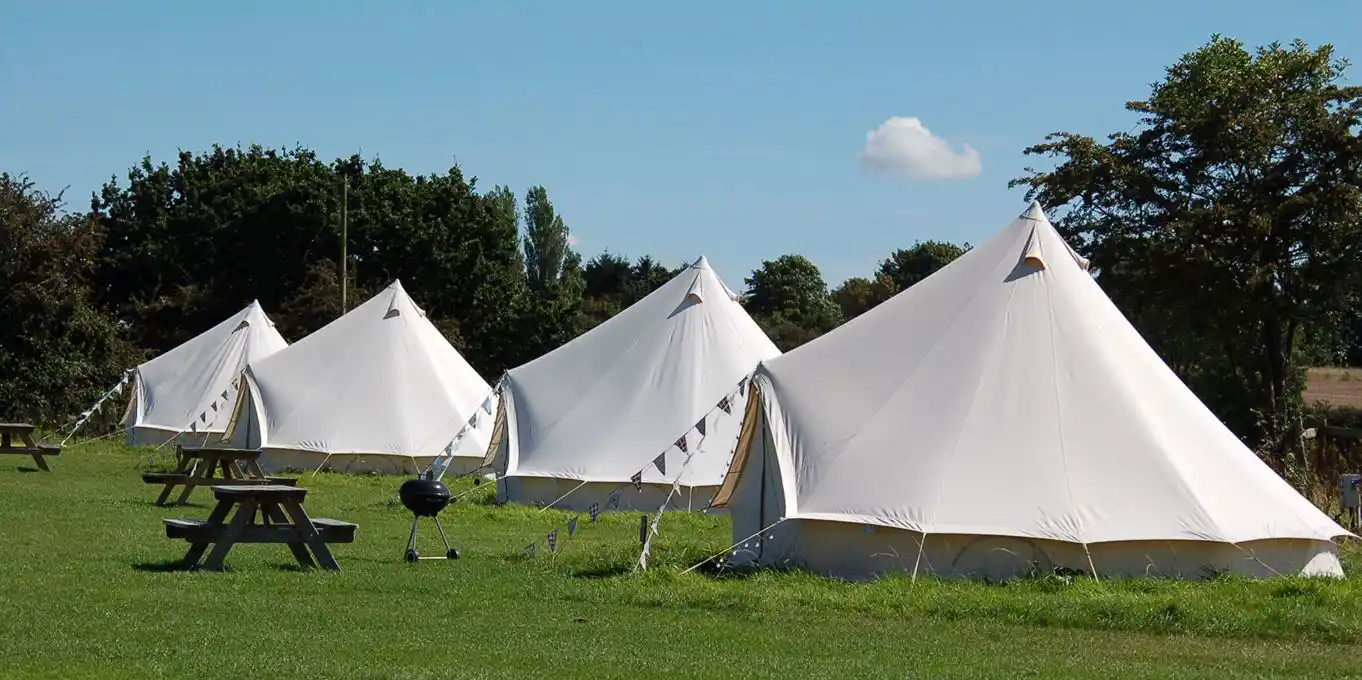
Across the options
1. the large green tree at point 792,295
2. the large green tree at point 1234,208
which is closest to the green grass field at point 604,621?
the large green tree at point 1234,208

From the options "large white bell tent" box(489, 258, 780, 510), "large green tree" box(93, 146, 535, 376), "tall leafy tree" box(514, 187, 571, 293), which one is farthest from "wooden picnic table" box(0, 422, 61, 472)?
"tall leafy tree" box(514, 187, 571, 293)

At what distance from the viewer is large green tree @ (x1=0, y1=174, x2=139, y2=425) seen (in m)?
36.8

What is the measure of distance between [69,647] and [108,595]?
2.25 m

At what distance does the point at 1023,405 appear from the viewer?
1313cm

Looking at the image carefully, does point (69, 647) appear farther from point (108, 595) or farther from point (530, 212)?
point (530, 212)

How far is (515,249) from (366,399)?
898 inches

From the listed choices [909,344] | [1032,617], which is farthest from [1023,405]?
[1032,617]

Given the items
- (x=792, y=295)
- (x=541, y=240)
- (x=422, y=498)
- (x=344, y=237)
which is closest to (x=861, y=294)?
(x=792, y=295)

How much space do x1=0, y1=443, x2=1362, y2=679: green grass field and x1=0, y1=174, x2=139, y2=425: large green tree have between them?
24388mm

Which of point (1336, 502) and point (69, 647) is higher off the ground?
point (1336, 502)

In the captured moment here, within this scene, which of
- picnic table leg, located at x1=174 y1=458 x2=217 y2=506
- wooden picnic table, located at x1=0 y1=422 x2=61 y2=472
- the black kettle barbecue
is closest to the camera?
the black kettle barbecue

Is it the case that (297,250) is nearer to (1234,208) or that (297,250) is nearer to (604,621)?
(1234,208)

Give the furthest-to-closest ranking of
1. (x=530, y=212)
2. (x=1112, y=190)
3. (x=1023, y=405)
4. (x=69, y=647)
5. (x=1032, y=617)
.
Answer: (x=530, y=212)
(x=1112, y=190)
(x=1023, y=405)
(x=1032, y=617)
(x=69, y=647)

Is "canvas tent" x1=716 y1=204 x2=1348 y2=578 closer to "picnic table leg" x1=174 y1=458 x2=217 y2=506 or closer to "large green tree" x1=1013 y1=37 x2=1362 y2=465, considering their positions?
"picnic table leg" x1=174 y1=458 x2=217 y2=506
